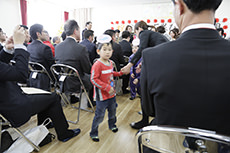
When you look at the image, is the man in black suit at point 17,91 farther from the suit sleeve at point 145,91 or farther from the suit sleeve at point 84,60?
the suit sleeve at point 145,91

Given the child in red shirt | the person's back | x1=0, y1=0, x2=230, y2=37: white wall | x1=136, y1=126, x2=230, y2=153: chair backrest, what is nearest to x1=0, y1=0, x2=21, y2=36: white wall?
x1=0, y1=0, x2=230, y2=37: white wall

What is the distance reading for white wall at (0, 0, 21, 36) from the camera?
5.25m

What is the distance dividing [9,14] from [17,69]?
19.1ft

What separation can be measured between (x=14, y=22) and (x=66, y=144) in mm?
6072

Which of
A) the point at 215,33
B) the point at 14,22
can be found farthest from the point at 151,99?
the point at 14,22

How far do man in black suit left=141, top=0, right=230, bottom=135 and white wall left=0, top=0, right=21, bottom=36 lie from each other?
6.55 metres

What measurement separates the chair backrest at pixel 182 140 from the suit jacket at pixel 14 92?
1.05 metres

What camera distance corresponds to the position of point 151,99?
2.24ft

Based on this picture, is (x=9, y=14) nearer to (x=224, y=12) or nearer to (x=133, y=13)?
(x=133, y=13)

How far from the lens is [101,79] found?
1554mm

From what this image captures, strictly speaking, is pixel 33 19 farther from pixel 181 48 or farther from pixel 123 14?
pixel 181 48

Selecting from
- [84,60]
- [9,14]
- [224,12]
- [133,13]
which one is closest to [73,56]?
[84,60]

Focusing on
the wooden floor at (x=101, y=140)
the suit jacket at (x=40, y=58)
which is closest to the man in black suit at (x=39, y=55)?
the suit jacket at (x=40, y=58)

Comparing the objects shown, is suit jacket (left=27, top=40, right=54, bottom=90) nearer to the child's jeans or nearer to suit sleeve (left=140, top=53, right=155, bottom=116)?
the child's jeans
